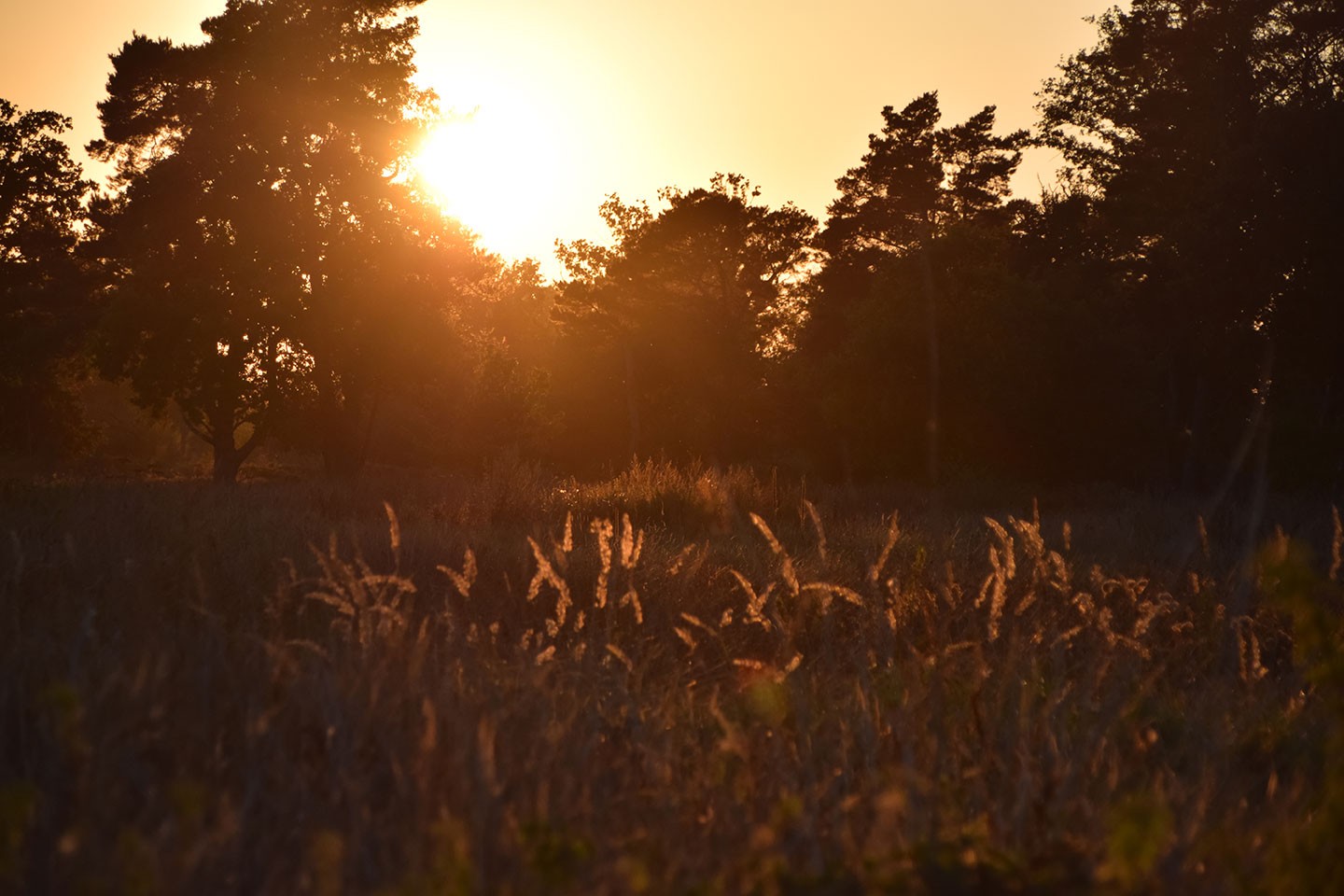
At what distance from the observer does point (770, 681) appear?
5.44 meters

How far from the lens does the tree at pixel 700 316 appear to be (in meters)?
37.3

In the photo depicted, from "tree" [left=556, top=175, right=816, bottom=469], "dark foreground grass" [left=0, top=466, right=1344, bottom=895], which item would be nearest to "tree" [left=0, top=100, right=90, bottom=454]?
"tree" [left=556, top=175, right=816, bottom=469]

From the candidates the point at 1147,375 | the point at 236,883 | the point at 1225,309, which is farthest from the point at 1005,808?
the point at 1147,375

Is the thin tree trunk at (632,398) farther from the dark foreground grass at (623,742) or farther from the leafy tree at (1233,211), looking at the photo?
the dark foreground grass at (623,742)

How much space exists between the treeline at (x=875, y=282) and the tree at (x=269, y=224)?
6 centimetres

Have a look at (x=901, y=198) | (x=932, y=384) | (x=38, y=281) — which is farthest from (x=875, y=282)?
(x=38, y=281)

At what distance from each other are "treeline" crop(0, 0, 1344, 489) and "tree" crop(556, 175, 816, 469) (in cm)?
471

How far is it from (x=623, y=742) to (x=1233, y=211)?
18.8 meters

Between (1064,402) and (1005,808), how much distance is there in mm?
24537

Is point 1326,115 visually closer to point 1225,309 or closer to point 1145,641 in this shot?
point 1225,309

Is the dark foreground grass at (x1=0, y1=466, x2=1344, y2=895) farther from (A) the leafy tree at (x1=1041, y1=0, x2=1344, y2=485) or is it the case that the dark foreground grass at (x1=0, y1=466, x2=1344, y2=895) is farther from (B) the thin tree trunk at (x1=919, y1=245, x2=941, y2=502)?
(B) the thin tree trunk at (x1=919, y1=245, x2=941, y2=502)

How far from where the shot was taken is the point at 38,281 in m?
29.2

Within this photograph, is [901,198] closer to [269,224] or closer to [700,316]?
A: [700,316]

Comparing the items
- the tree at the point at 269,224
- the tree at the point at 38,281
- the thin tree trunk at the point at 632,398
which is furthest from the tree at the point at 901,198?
the tree at the point at 38,281
